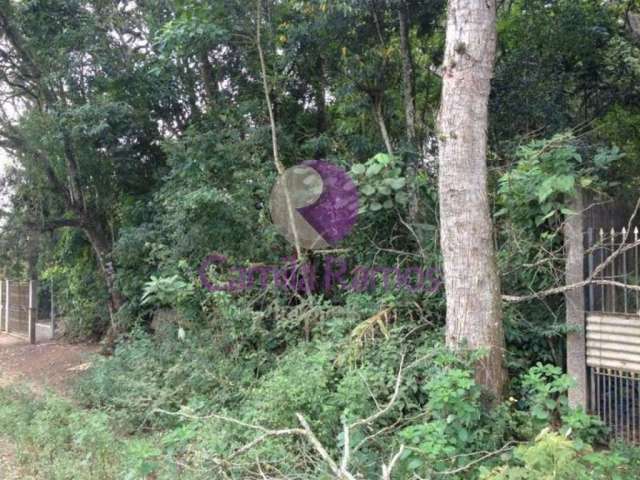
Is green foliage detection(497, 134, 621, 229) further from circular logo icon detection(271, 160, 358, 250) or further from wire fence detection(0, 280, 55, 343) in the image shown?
wire fence detection(0, 280, 55, 343)

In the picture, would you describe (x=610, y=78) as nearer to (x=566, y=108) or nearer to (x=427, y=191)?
(x=566, y=108)

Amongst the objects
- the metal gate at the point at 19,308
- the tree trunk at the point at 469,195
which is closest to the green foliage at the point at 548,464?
the tree trunk at the point at 469,195

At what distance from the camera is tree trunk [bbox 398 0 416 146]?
6918 millimetres

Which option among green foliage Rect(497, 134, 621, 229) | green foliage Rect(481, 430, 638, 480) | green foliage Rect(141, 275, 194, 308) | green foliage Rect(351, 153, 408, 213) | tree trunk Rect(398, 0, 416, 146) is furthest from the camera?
tree trunk Rect(398, 0, 416, 146)

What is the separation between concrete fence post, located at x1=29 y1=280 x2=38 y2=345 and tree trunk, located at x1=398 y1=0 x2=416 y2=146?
10812 mm

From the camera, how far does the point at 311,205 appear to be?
676 cm

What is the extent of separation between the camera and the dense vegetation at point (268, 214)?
4035 mm

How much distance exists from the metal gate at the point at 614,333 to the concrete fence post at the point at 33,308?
1269 centimetres

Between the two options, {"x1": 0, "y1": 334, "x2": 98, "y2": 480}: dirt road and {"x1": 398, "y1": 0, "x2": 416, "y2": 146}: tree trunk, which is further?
{"x1": 398, "y1": 0, "x2": 416, "y2": 146}: tree trunk

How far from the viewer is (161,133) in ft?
30.9

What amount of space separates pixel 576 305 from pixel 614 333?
0.38 metres

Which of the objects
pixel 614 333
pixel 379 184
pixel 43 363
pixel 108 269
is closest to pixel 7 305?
pixel 43 363

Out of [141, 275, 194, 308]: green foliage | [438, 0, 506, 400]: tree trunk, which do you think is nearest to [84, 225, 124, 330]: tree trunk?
[141, 275, 194, 308]: green foliage

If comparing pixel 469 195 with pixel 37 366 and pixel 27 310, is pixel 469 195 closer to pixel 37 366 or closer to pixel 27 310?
pixel 37 366
